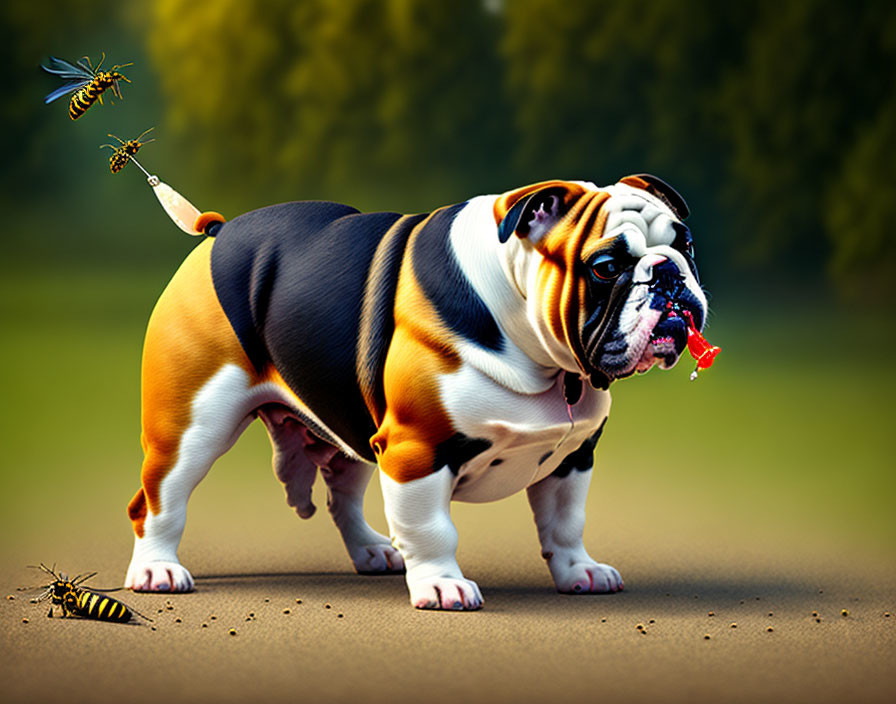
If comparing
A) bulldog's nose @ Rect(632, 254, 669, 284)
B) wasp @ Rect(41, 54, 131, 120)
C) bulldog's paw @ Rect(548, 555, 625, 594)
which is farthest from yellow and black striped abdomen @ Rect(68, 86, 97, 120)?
bulldog's paw @ Rect(548, 555, 625, 594)

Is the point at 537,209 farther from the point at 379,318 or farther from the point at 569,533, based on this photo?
the point at 569,533

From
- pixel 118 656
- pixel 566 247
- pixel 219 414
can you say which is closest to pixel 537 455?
pixel 566 247

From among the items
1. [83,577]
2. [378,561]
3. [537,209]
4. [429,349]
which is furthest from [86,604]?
Answer: [537,209]

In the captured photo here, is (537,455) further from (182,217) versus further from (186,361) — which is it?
(182,217)

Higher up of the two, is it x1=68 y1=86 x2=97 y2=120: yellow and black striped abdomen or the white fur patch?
x1=68 y1=86 x2=97 y2=120: yellow and black striped abdomen

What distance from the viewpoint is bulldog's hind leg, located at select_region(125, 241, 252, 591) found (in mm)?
4551

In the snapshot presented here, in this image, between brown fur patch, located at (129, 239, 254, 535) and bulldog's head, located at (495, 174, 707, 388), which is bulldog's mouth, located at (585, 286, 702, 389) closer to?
bulldog's head, located at (495, 174, 707, 388)

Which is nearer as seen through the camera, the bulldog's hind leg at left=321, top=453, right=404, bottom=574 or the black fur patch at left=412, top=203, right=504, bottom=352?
the black fur patch at left=412, top=203, right=504, bottom=352

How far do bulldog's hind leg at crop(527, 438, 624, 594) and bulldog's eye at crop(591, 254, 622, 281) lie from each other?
75cm

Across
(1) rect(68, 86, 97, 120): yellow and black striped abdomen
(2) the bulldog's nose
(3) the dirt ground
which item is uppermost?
(1) rect(68, 86, 97, 120): yellow and black striped abdomen

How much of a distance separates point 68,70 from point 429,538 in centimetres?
212

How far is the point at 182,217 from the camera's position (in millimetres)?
4918

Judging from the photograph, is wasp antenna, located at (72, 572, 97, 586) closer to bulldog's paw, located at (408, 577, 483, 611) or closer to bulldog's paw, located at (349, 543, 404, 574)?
bulldog's paw, located at (349, 543, 404, 574)

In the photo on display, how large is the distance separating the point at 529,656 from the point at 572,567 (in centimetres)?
79
